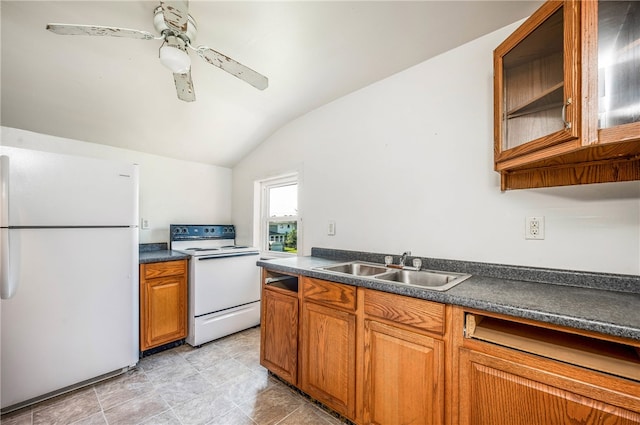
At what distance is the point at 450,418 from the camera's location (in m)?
1.12

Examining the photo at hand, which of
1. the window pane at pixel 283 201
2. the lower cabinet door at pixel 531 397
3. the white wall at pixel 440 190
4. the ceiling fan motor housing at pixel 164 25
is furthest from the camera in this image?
the window pane at pixel 283 201

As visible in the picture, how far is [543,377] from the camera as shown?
92 cm

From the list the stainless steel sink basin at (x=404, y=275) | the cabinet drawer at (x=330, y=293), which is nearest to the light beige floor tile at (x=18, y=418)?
the cabinet drawer at (x=330, y=293)

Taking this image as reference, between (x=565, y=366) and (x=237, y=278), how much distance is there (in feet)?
8.31

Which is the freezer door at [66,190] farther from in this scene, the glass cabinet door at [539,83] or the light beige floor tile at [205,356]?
the glass cabinet door at [539,83]

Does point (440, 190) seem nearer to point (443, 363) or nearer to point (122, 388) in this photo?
point (443, 363)

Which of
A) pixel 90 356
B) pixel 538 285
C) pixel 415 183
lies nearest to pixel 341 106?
pixel 415 183

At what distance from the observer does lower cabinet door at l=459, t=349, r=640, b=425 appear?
817 millimetres

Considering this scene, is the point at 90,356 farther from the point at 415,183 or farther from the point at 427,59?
the point at 427,59

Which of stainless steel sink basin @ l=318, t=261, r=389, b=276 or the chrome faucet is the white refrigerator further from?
the chrome faucet

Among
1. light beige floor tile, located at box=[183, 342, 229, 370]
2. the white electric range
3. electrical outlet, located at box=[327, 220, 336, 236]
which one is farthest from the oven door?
electrical outlet, located at box=[327, 220, 336, 236]

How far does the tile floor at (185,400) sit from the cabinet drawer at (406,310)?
0.82 metres

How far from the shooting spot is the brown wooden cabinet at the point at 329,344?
4.83 ft

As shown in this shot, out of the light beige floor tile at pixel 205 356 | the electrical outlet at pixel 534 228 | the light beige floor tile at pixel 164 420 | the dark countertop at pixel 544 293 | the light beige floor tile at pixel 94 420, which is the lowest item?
the light beige floor tile at pixel 205 356
